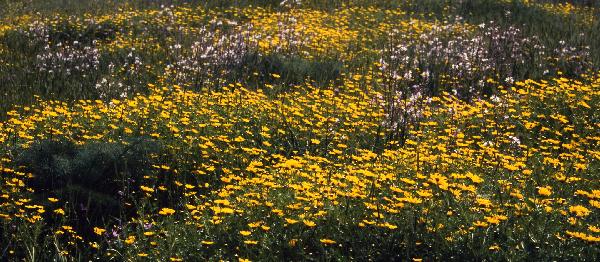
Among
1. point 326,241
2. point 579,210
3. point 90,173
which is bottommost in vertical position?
point 90,173

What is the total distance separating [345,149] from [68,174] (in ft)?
7.29

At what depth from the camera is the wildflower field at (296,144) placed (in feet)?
12.1

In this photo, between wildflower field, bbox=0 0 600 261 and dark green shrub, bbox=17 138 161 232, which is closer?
wildflower field, bbox=0 0 600 261

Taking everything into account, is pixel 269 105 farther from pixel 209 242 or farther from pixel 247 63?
pixel 209 242

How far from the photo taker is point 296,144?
18.9 feet

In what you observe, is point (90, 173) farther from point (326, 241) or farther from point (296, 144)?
point (326, 241)

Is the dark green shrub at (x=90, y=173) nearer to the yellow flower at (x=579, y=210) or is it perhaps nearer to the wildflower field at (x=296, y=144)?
the wildflower field at (x=296, y=144)

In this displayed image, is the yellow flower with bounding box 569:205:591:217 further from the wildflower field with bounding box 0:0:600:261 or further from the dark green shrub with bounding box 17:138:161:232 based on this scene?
the dark green shrub with bounding box 17:138:161:232

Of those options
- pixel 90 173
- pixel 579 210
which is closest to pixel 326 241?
pixel 579 210

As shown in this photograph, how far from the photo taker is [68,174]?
→ 15.6 ft

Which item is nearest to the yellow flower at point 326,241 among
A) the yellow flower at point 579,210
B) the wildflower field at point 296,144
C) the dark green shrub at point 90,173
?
the wildflower field at point 296,144

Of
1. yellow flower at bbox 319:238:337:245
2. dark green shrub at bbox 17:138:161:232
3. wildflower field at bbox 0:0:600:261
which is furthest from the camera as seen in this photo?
dark green shrub at bbox 17:138:161:232

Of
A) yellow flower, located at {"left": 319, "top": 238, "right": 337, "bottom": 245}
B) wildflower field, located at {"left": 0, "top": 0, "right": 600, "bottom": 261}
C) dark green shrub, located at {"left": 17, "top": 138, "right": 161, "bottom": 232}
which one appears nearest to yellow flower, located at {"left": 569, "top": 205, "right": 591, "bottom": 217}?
wildflower field, located at {"left": 0, "top": 0, "right": 600, "bottom": 261}

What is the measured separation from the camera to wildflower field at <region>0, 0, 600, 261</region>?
3674mm
